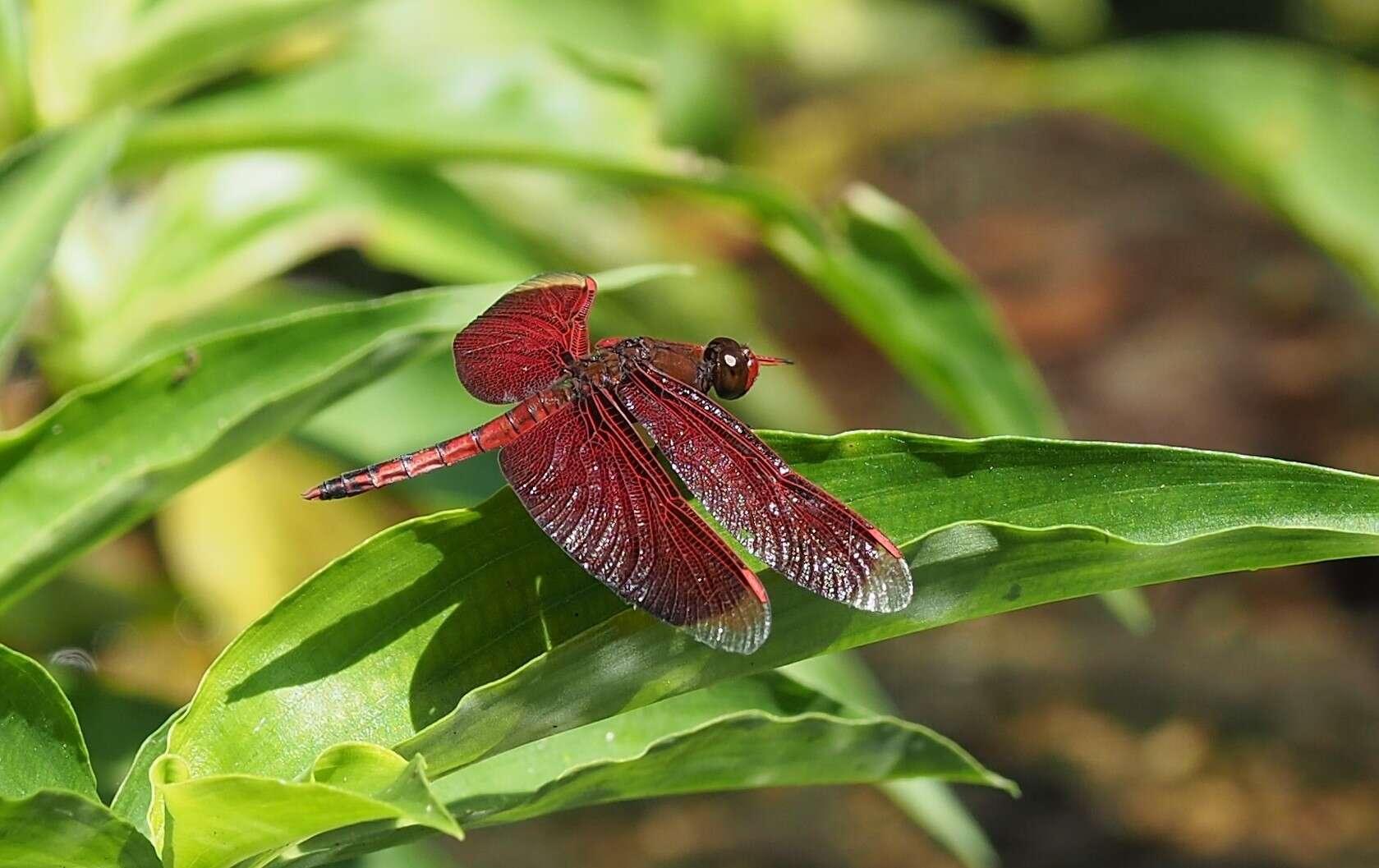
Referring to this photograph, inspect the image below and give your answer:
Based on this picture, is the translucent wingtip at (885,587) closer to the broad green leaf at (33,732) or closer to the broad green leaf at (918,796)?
the broad green leaf at (33,732)

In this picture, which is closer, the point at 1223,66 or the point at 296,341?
the point at 296,341

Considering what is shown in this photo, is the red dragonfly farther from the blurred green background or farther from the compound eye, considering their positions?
the blurred green background

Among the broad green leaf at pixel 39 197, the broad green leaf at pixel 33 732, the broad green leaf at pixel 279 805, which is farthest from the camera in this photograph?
the broad green leaf at pixel 39 197

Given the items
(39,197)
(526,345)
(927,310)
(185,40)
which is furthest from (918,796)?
(185,40)

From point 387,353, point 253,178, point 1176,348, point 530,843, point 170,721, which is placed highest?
point 253,178

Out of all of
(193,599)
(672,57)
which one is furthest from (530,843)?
(672,57)

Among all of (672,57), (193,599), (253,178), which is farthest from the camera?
(672,57)

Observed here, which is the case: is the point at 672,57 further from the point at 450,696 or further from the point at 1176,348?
the point at 450,696

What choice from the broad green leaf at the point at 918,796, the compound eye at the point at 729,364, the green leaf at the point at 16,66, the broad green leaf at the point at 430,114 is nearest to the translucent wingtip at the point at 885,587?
the compound eye at the point at 729,364
